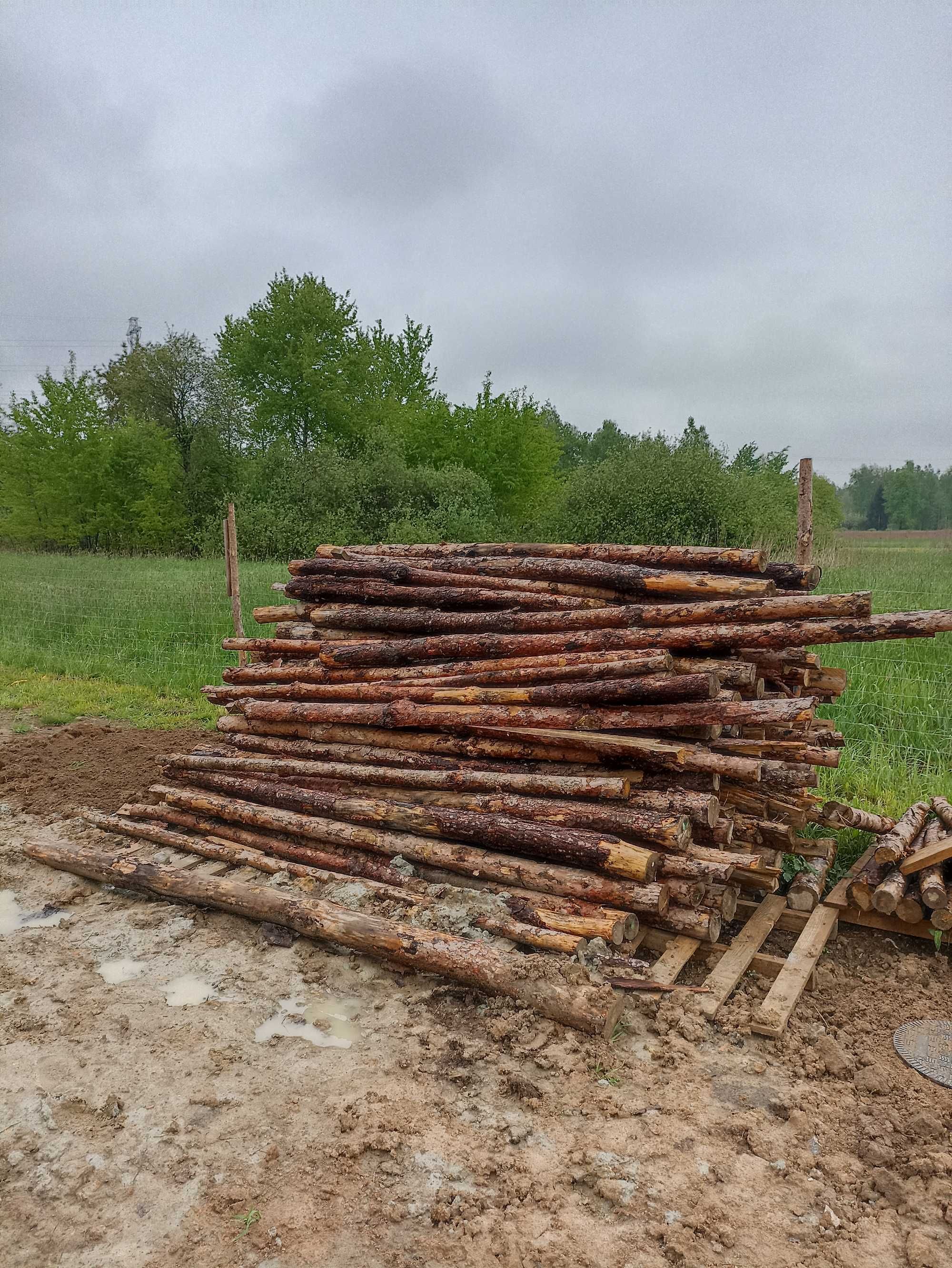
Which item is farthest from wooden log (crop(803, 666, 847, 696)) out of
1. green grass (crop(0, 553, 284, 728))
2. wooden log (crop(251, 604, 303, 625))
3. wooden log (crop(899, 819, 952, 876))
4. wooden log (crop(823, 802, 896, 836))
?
green grass (crop(0, 553, 284, 728))

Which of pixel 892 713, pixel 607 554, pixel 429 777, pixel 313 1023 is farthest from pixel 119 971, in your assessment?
pixel 892 713

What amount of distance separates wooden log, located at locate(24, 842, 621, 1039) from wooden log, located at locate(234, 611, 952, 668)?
5.50 feet

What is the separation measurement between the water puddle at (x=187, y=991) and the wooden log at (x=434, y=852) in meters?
1.13

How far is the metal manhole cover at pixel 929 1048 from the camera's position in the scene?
3166 mm

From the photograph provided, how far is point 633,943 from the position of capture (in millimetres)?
3838

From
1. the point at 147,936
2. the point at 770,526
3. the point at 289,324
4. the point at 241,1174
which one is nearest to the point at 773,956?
the point at 241,1174

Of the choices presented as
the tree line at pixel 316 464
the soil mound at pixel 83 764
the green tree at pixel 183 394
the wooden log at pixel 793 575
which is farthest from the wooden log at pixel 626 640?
the green tree at pixel 183 394

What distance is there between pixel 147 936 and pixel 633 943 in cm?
254

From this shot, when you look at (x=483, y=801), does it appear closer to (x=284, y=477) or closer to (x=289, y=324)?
(x=284, y=477)

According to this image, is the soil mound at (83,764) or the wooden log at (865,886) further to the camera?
the soil mound at (83,764)

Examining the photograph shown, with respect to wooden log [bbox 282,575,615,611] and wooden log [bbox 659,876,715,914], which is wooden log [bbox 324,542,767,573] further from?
wooden log [bbox 659,876,715,914]

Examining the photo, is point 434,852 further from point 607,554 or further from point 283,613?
point 283,613

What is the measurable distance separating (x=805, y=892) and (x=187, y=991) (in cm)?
326

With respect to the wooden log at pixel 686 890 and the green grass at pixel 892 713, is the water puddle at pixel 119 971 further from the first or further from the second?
the green grass at pixel 892 713
